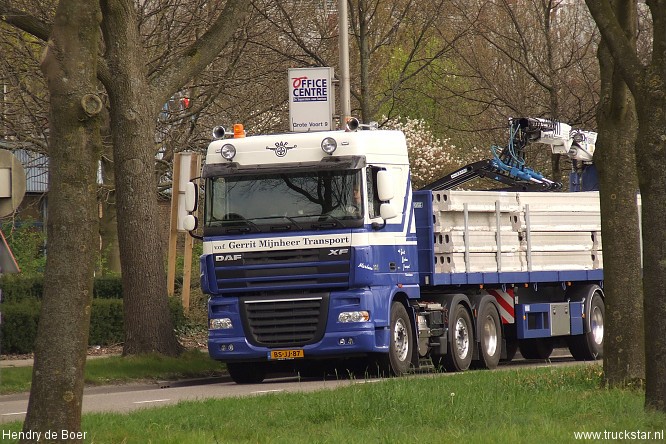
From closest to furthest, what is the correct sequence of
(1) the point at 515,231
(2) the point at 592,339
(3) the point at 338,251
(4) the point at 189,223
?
(3) the point at 338,251, (4) the point at 189,223, (1) the point at 515,231, (2) the point at 592,339

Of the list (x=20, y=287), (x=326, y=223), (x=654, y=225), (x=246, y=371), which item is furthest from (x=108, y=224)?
(x=654, y=225)

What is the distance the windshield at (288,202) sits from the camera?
17.1 metres

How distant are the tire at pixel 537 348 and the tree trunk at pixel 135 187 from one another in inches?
286

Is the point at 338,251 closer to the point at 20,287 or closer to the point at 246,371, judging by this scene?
the point at 246,371

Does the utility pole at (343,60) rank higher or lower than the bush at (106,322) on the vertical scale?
higher

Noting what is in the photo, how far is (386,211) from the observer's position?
56.5 feet

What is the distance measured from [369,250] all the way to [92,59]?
865 cm

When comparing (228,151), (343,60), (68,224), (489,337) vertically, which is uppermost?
(343,60)

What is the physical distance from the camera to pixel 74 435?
335 inches

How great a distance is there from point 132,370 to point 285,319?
2666mm

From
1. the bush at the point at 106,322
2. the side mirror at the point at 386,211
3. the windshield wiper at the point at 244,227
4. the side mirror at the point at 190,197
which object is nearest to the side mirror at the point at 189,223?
the side mirror at the point at 190,197

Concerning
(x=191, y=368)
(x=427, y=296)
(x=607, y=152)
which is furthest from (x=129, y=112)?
(x=607, y=152)

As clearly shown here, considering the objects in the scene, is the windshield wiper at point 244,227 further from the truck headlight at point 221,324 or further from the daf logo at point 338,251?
the truck headlight at point 221,324

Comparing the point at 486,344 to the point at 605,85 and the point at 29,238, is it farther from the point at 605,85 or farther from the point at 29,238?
the point at 29,238
